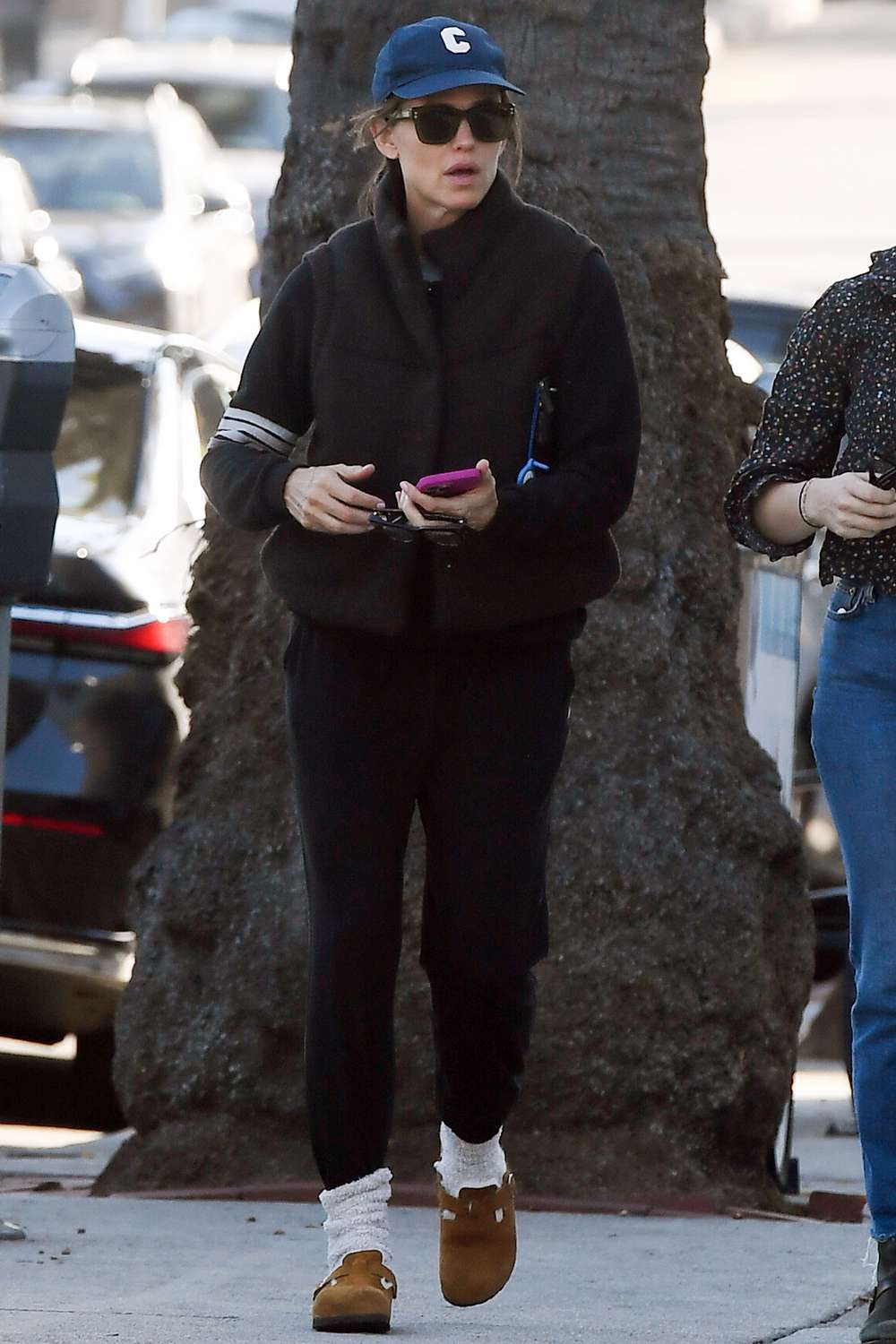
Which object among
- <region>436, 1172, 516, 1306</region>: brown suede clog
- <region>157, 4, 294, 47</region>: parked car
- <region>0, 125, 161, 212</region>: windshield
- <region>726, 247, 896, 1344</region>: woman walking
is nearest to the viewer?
<region>726, 247, 896, 1344</region>: woman walking

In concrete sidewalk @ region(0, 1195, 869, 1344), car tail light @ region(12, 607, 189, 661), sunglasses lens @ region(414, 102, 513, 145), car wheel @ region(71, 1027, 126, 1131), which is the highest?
sunglasses lens @ region(414, 102, 513, 145)

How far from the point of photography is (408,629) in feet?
13.4

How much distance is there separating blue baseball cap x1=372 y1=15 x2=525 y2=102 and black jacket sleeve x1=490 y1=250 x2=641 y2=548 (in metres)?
0.33

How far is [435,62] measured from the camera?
4.06 metres

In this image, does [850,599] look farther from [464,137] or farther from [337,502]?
[464,137]

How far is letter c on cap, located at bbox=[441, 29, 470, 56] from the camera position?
160 inches

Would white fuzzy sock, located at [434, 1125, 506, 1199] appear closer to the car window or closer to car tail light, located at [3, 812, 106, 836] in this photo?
car tail light, located at [3, 812, 106, 836]

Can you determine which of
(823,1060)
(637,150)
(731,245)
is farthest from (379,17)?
(731,245)

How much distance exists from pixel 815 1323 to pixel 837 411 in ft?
4.60

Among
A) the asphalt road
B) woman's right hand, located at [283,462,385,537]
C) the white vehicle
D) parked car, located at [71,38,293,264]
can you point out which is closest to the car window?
woman's right hand, located at [283,462,385,537]

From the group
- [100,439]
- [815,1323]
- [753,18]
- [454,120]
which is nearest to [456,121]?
[454,120]

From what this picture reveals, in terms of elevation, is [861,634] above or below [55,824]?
above

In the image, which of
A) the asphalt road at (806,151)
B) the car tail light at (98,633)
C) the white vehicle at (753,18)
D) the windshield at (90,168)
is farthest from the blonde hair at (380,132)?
the white vehicle at (753,18)

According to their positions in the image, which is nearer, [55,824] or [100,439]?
[55,824]
